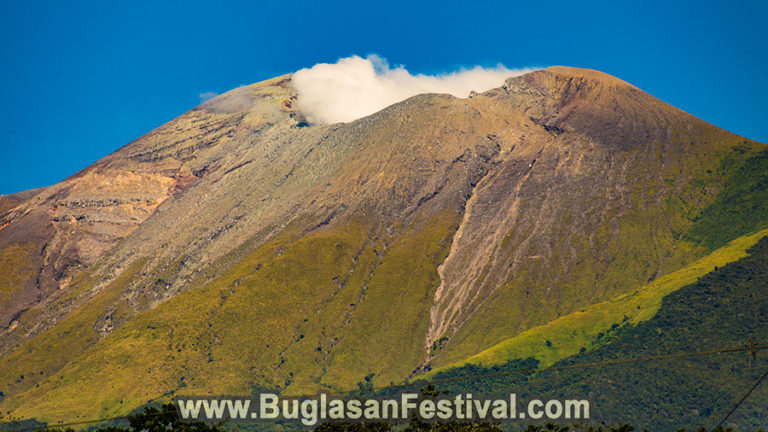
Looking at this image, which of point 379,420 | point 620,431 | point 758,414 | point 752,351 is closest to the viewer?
point 752,351

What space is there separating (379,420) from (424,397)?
1082 centimetres

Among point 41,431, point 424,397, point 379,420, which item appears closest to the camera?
point 41,431

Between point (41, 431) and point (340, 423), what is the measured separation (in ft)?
107

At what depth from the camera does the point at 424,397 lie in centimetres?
11056

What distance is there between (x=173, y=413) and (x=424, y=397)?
3554 cm

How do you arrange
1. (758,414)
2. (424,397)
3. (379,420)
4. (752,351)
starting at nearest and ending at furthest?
(752,351) → (379,420) → (424,397) → (758,414)

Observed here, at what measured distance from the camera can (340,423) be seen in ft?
311

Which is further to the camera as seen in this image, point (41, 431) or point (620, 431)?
point (620, 431)

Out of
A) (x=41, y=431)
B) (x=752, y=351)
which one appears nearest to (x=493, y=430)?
(x=752, y=351)

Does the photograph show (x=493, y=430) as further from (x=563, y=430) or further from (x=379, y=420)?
(x=379, y=420)

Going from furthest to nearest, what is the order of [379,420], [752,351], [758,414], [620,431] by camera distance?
[758,414] → [379,420] → [620,431] → [752,351]

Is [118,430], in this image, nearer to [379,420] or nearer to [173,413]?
[173,413]

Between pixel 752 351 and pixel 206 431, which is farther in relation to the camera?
pixel 206 431

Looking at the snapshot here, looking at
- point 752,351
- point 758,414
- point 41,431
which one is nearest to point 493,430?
point 752,351
